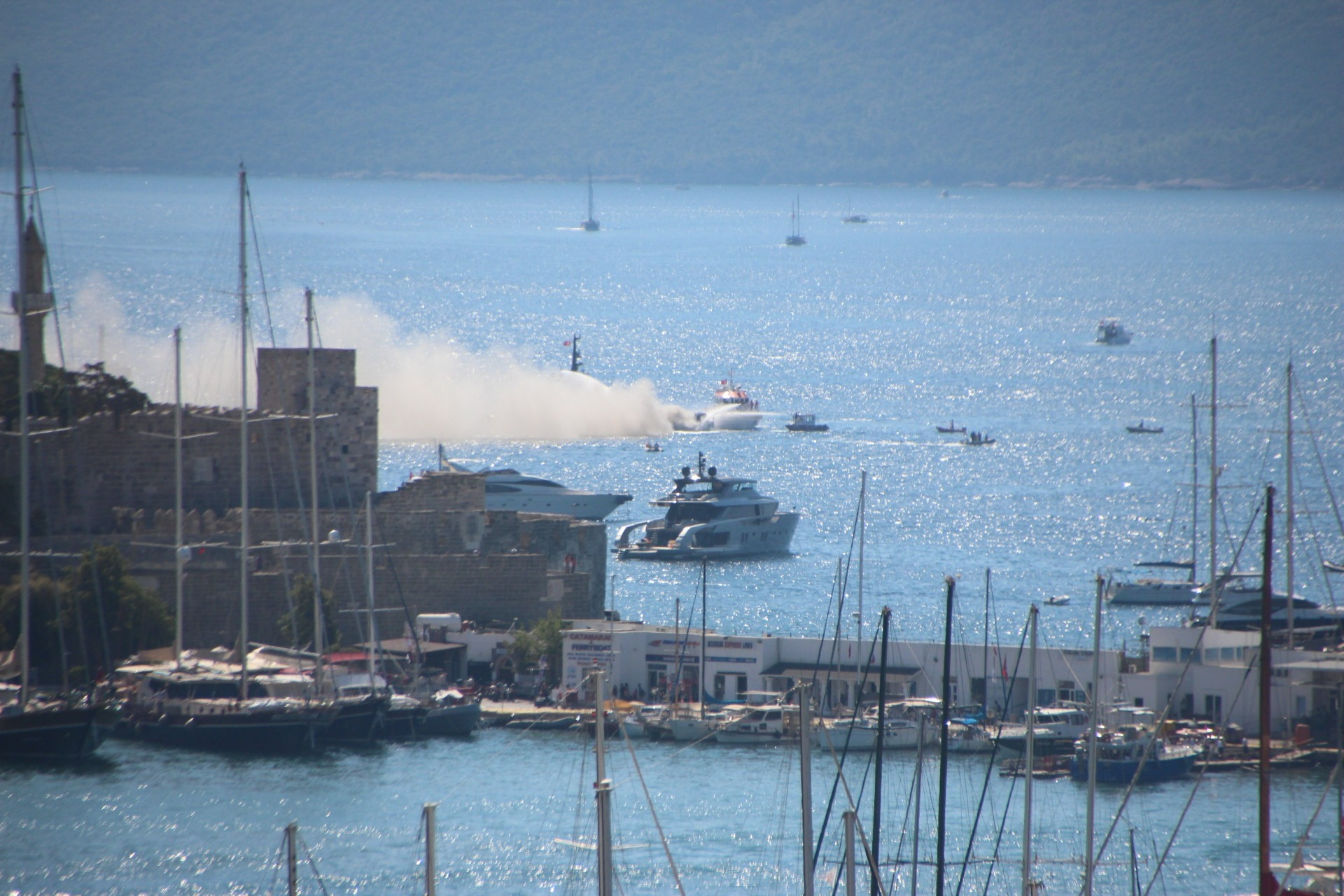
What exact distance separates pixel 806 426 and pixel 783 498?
63.5 feet

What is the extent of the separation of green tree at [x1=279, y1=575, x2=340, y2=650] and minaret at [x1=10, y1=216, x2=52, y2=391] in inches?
250

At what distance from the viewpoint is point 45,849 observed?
2864 cm

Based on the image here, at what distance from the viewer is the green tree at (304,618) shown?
39250mm

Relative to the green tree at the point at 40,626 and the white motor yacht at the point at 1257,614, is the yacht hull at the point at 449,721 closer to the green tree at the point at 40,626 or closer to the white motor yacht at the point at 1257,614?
the green tree at the point at 40,626

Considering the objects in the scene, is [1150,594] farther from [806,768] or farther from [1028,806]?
[806,768]

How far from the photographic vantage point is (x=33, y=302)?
131ft

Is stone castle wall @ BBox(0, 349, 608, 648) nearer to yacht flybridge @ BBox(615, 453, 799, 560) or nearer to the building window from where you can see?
the building window

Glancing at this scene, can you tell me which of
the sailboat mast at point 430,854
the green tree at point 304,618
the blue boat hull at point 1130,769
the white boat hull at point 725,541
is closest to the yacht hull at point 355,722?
the green tree at point 304,618

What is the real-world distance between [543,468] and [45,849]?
55301 millimetres

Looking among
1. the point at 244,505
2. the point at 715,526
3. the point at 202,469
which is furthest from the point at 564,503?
the point at 244,505

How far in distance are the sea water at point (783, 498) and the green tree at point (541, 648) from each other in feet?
11.0

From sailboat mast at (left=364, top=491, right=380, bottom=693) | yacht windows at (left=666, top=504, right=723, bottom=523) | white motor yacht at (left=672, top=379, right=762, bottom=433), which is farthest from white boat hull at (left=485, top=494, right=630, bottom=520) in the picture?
white motor yacht at (left=672, top=379, right=762, bottom=433)

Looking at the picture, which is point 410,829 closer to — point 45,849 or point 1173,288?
point 45,849

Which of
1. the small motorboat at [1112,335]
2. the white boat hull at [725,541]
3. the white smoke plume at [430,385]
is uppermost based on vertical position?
the small motorboat at [1112,335]
